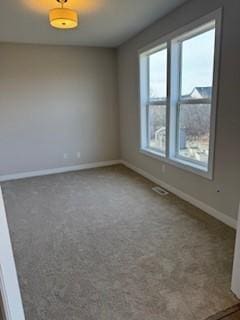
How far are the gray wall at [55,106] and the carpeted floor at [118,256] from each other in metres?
1.34

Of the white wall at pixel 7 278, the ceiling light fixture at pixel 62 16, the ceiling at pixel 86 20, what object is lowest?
the white wall at pixel 7 278

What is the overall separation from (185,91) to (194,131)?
590 mm

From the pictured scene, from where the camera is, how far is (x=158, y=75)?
12.8 ft

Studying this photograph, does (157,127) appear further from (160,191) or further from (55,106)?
(55,106)

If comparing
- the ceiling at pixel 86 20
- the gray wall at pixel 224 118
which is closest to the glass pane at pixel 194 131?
the gray wall at pixel 224 118

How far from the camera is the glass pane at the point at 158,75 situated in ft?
12.2

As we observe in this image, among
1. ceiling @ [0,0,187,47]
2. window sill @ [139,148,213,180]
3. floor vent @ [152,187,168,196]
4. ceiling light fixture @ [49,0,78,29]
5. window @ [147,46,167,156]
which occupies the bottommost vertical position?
floor vent @ [152,187,168,196]

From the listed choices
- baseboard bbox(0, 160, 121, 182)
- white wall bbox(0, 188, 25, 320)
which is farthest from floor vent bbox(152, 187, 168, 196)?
white wall bbox(0, 188, 25, 320)

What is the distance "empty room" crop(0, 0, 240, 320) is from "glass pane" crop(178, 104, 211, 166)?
0.02m

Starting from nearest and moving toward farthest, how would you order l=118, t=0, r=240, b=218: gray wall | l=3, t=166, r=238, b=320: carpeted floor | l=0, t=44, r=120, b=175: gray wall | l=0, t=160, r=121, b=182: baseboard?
l=3, t=166, r=238, b=320: carpeted floor
l=118, t=0, r=240, b=218: gray wall
l=0, t=44, r=120, b=175: gray wall
l=0, t=160, r=121, b=182: baseboard

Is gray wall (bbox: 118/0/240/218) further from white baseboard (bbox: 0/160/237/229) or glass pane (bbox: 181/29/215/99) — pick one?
glass pane (bbox: 181/29/215/99)

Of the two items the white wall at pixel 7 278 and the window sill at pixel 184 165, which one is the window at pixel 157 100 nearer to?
the window sill at pixel 184 165

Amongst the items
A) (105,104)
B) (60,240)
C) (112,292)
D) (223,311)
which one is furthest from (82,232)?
(105,104)

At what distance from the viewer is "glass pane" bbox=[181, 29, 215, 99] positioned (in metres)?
2.80
